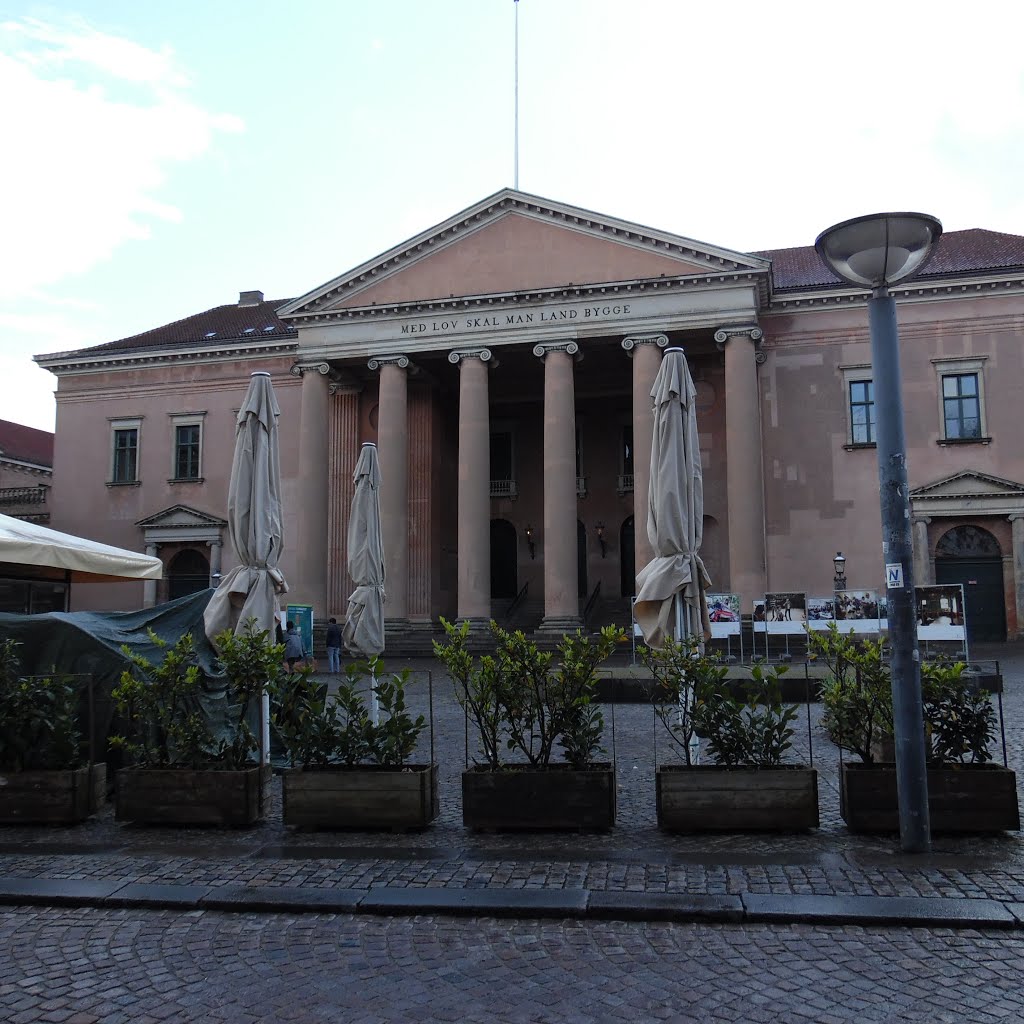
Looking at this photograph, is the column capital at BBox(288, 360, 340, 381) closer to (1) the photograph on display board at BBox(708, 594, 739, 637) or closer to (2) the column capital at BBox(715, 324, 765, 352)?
(2) the column capital at BBox(715, 324, 765, 352)

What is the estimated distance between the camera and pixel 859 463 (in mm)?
32062

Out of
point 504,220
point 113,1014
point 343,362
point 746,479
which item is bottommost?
point 113,1014

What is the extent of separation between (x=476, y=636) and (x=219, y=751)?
21.8 meters

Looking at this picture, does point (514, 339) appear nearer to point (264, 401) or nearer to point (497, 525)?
point (497, 525)

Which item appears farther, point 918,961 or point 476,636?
point 476,636

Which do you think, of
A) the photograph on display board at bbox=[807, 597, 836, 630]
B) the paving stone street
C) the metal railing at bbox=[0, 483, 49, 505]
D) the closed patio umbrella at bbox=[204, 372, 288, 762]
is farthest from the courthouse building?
the paving stone street

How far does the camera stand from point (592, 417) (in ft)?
124

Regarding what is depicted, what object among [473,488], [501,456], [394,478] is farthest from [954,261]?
[394,478]

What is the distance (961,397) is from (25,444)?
4840cm

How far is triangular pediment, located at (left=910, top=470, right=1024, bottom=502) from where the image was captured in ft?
99.8

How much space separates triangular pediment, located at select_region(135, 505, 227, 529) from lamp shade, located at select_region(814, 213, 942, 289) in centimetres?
3335

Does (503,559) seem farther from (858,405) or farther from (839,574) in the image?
(858,405)

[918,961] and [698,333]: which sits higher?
[698,333]

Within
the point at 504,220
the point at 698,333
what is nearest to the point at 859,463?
the point at 698,333
